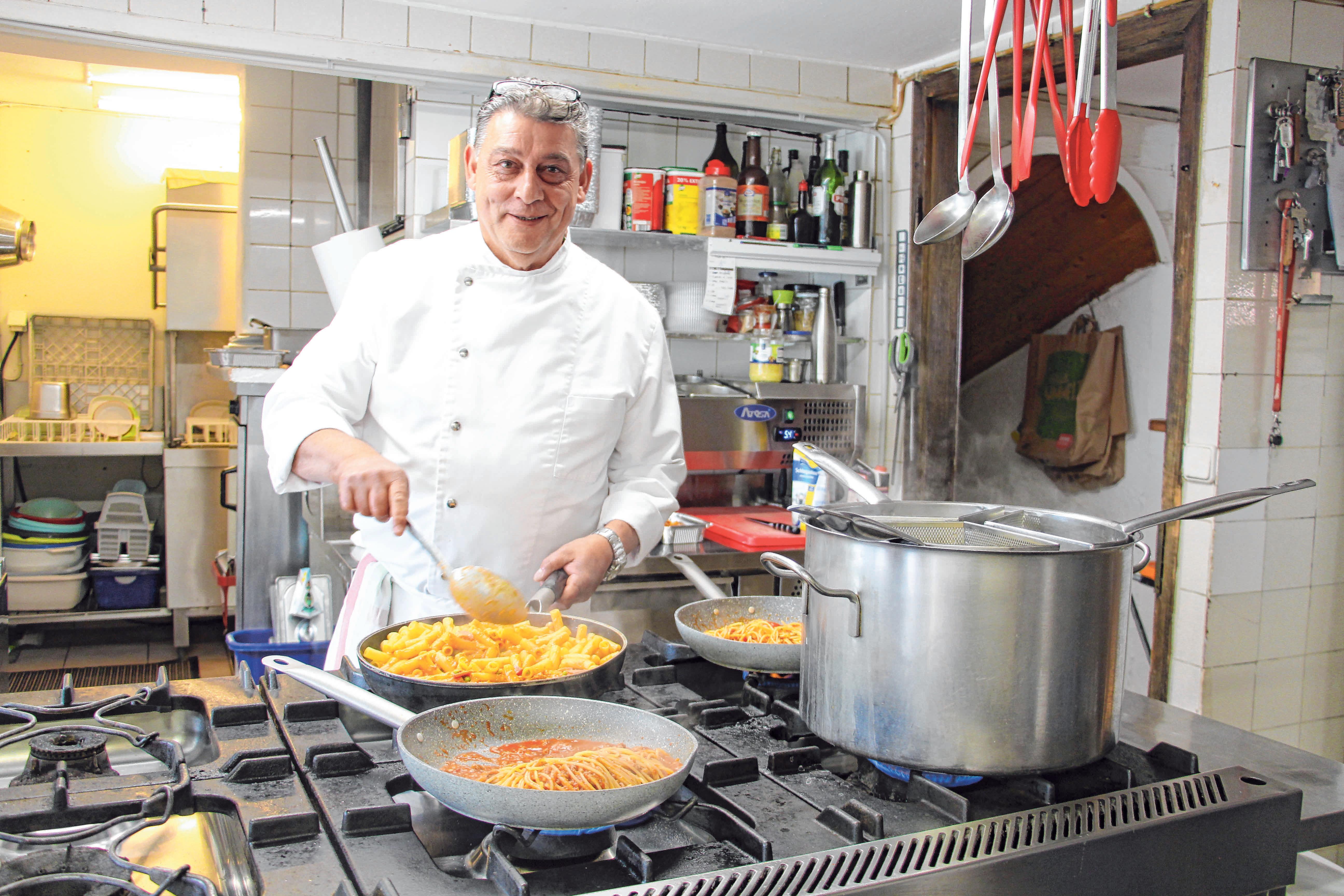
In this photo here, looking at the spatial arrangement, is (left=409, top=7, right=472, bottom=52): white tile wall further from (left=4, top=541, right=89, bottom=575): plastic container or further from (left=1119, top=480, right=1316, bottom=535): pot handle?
(left=4, top=541, right=89, bottom=575): plastic container

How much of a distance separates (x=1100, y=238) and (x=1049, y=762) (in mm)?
4745

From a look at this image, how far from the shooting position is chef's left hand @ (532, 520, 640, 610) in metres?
1.68

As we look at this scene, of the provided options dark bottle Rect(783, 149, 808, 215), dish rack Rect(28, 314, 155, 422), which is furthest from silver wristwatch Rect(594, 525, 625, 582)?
dish rack Rect(28, 314, 155, 422)

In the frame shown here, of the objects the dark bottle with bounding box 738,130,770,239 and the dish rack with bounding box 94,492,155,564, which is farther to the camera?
the dish rack with bounding box 94,492,155,564

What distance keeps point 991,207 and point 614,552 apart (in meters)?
0.85

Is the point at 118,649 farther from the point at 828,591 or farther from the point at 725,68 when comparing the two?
the point at 828,591

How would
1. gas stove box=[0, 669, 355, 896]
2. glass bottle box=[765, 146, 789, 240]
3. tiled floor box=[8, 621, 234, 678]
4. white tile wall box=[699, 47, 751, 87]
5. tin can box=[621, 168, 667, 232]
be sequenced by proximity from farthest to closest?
tiled floor box=[8, 621, 234, 678], glass bottle box=[765, 146, 789, 240], white tile wall box=[699, 47, 751, 87], tin can box=[621, 168, 667, 232], gas stove box=[0, 669, 355, 896]

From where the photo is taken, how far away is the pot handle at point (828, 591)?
3.31ft

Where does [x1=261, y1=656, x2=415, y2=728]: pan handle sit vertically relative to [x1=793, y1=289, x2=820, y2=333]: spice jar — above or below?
below

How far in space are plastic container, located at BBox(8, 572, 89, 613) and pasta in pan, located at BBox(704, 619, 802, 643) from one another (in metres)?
4.71

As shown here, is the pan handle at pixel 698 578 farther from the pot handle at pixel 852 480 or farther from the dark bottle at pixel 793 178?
the dark bottle at pixel 793 178

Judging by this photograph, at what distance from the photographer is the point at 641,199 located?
3648mm

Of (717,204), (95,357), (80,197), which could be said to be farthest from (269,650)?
(80,197)

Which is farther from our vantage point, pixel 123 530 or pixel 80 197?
pixel 80 197
